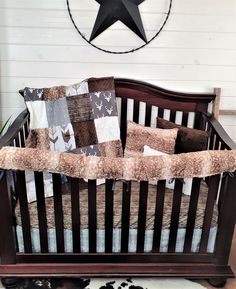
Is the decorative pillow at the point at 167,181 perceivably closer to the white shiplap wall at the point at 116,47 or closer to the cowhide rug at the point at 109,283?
the cowhide rug at the point at 109,283

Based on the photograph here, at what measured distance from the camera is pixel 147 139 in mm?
2176

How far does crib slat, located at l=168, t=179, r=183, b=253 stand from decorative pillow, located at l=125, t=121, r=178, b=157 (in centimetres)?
48

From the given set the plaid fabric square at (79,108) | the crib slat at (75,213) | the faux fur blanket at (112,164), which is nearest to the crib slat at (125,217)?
the faux fur blanket at (112,164)

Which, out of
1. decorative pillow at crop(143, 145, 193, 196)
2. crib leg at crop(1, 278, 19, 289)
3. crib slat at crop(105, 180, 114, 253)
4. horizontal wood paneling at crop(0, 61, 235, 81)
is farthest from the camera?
horizontal wood paneling at crop(0, 61, 235, 81)

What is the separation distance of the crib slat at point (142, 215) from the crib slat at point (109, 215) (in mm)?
147

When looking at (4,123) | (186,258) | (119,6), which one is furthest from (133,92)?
(186,258)

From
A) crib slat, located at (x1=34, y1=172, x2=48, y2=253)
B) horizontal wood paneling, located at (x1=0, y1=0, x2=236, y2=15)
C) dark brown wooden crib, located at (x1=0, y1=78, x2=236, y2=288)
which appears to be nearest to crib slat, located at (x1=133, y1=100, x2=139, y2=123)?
horizontal wood paneling, located at (x1=0, y1=0, x2=236, y2=15)

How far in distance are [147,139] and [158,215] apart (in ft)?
2.03

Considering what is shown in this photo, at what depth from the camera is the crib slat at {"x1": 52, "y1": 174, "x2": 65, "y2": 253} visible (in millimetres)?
1635

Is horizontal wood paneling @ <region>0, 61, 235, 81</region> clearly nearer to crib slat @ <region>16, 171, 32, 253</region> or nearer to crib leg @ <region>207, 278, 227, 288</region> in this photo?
crib slat @ <region>16, 171, 32, 253</region>

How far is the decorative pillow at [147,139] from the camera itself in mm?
2109

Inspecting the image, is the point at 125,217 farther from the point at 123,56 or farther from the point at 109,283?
the point at 123,56

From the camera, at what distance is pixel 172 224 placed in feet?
5.69

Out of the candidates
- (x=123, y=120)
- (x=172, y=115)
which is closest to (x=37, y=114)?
(x=123, y=120)
